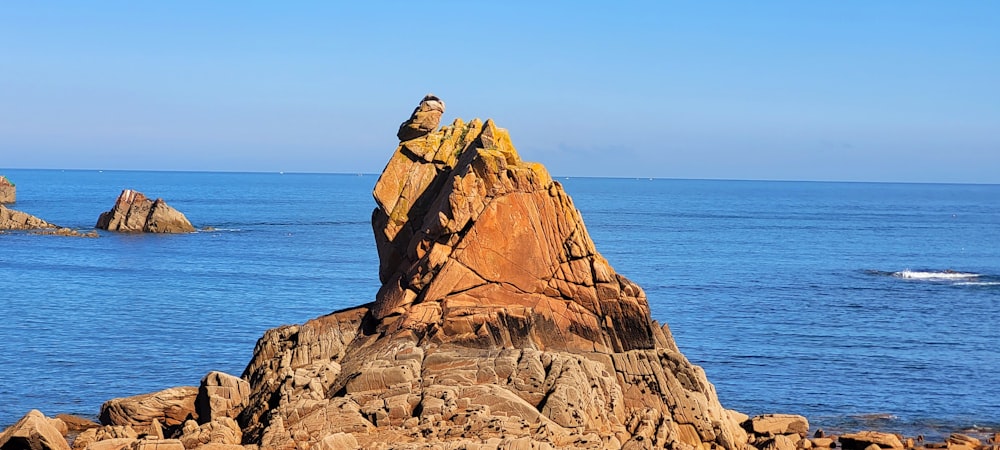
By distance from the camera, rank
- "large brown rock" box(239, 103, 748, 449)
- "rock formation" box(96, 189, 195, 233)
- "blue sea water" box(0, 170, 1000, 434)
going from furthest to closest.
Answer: "rock formation" box(96, 189, 195, 233) → "blue sea water" box(0, 170, 1000, 434) → "large brown rock" box(239, 103, 748, 449)

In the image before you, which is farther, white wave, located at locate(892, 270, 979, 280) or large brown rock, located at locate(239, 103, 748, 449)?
white wave, located at locate(892, 270, 979, 280)

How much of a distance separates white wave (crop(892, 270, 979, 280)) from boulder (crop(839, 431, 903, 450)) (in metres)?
64.2

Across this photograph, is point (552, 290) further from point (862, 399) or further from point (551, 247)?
point (862, 399)

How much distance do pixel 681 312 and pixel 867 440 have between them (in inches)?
1258

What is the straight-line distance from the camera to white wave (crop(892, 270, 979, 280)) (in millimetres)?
99106

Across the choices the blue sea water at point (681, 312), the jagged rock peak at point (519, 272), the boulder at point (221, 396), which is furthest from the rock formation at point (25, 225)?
the jagged rock peak at point (519, 272)

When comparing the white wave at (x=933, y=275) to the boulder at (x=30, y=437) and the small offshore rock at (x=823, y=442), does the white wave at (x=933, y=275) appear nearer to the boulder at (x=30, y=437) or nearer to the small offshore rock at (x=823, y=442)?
the small offshore rock at (x=823, y=442)

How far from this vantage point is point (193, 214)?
18788 cm

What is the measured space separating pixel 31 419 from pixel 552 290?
15.1 m

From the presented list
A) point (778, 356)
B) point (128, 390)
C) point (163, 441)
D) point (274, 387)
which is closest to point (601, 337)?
point (274, 387)

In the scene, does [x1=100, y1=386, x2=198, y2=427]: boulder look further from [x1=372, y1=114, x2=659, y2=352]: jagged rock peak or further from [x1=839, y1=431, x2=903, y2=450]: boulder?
[x1=839, y1=431, x2=903, y2=450]: boulder

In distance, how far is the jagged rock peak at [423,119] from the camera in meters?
38.1

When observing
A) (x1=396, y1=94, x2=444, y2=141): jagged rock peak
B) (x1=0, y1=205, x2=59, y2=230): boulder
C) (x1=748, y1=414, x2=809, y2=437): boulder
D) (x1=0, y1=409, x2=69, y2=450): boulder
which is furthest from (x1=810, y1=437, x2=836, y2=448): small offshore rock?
(x1=0, y1=205, x2=59, y2=230): boulder

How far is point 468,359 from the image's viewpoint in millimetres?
31469
